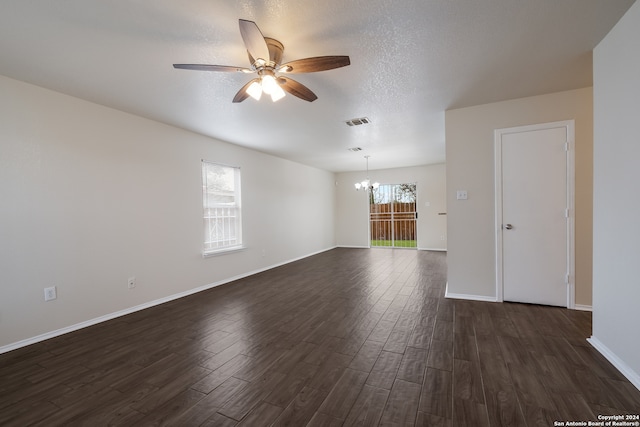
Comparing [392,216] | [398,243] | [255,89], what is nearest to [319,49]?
[255,89]

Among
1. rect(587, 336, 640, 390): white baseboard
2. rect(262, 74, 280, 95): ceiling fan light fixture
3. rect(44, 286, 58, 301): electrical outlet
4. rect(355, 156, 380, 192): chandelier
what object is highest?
rect(262, 74, 280, 95): ceiling fan light fixture

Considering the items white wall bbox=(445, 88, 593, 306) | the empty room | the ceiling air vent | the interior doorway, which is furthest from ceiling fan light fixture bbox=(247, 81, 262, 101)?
the interior doorway

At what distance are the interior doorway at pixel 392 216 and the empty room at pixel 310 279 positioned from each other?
386cm

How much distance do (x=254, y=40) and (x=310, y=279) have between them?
12.6 feet

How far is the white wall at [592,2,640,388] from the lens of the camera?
1742 mm

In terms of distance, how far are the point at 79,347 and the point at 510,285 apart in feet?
15.5

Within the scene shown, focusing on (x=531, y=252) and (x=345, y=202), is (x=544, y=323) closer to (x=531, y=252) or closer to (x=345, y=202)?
(x=531, y=252)

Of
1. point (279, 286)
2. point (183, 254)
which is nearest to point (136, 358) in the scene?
point (183, 254)

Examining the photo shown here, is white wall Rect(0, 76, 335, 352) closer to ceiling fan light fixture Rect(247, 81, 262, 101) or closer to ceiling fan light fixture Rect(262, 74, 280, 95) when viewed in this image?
ceiling fan light fixture Rect(247, 81, 262, 101)

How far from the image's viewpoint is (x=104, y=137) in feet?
10.2

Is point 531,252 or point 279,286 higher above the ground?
point 531,252

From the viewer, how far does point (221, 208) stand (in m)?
4.71

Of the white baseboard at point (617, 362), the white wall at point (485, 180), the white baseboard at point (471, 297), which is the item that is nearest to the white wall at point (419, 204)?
the white wall at point (485, 180)

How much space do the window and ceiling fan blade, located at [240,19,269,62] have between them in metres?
2.91
